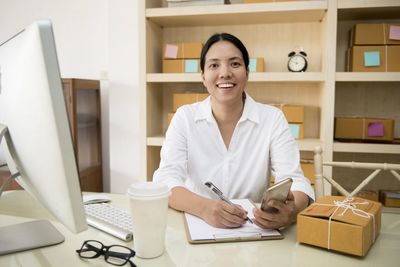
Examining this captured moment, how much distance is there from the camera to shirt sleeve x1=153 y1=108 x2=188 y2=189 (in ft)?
4.14

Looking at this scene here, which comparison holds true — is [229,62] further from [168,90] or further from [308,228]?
[168,90]

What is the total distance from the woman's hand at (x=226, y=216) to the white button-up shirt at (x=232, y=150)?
18.1 inches

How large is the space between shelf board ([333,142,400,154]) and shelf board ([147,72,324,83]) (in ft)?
1.36

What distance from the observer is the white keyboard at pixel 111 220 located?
34.3 inches

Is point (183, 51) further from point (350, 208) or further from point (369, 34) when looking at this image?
point (350, 208)

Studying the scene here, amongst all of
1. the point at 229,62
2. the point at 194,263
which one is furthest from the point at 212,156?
the point at 194,263

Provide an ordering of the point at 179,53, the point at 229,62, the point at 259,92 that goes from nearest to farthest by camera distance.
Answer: the point at 229,62
the point at 179,53
the point at 259,92

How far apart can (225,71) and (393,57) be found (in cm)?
118

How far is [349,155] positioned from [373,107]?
14.5 inches

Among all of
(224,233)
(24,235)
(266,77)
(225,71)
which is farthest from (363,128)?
(24,235)

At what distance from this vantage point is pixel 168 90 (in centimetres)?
257

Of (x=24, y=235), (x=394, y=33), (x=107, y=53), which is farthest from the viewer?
(x=107, y=53)

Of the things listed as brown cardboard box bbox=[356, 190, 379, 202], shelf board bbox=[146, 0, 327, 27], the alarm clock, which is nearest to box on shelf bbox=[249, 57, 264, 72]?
the alarm clock

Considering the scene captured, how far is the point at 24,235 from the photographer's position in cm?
85
